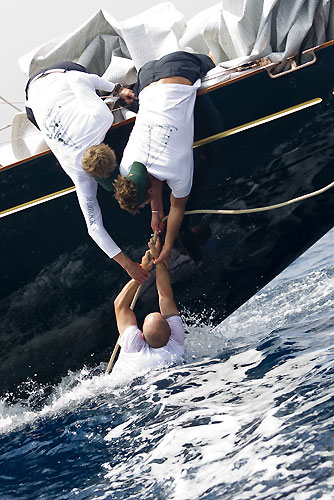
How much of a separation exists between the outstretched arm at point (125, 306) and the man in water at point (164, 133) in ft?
2.22

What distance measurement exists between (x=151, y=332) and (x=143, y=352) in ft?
0.55

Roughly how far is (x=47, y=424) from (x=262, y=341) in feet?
4.69

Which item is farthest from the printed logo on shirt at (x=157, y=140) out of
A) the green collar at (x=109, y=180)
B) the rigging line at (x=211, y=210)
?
the rigging line at (x=211, y=210)

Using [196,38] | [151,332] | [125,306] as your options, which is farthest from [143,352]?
[196,38]

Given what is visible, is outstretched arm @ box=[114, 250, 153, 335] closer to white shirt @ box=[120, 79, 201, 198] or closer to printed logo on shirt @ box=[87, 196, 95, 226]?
printed logo on shirt @ box=[87, 196, 95, 226]

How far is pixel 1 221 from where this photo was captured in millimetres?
4453

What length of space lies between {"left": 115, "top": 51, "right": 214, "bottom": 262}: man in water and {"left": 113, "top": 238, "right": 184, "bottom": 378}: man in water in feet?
1.56

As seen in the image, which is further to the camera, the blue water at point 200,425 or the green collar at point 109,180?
the green collar at point 109,180

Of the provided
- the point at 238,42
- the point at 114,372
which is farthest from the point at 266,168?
the point at 114,372

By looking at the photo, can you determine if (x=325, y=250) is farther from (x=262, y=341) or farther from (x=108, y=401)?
(x=108, y=401)

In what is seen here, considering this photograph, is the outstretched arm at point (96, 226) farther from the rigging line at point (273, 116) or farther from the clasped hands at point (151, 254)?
the rigging line at point (273, 116)

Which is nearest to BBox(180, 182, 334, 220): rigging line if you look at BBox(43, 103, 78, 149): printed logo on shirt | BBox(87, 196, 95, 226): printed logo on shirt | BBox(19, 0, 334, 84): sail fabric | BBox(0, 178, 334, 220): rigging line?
BBox(0, 178, 334, 220): rigging line

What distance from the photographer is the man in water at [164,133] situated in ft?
12.7

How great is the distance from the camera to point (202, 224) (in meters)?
4.46
